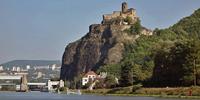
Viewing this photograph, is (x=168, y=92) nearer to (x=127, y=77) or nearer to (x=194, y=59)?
(x=194, y=59)

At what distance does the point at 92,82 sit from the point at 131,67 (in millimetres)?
51502

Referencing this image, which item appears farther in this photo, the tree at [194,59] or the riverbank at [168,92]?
the tree at [194,59]

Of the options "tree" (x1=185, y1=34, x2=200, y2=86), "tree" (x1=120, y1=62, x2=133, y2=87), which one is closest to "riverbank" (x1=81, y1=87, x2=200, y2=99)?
"tree" (x1=185, y1=34, x2=200, y2=86)

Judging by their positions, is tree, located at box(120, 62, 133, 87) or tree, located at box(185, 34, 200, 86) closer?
tree, located at box(185, 34, 200, 86)

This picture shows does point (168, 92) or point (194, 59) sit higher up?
point (194, 59)

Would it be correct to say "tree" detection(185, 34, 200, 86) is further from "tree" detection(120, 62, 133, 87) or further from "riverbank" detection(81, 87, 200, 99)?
"tree" detection(120, 62, 133, 87)

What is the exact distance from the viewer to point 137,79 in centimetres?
13588

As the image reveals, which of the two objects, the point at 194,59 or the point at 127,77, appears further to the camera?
the point at 127,77

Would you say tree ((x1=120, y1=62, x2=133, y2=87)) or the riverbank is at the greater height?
tree ((x1=120, y1=62, x2=133, y2=87))

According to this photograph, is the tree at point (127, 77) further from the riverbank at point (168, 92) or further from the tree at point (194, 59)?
the tree at point (194, 59)

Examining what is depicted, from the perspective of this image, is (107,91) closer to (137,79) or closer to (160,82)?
(137,79)

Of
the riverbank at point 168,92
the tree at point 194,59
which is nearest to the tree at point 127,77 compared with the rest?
the riverbank at point 168,92

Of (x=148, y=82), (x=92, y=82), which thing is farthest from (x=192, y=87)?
(x=92, y=82)

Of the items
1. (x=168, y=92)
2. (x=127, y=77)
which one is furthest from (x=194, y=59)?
(x=127, y=77)
